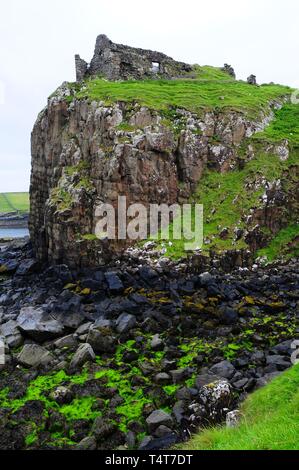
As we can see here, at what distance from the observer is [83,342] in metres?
23.7

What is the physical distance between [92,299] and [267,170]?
69.9ft

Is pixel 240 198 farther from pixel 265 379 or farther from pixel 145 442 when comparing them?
pixel 145 442

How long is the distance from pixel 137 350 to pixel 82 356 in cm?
302

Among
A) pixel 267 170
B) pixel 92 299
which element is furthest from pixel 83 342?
pixel 267 170

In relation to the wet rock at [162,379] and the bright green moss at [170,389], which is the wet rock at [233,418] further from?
the wet rock at [162,379]

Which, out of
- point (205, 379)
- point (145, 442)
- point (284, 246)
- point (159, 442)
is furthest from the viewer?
point (284, 246)

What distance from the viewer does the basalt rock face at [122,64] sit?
53688 mm

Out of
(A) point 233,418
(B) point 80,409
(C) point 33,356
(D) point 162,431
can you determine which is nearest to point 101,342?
(C) point 33,356

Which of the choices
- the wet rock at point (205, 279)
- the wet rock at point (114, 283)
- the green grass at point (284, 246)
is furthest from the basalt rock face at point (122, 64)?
the wet rock at point (205, 279)

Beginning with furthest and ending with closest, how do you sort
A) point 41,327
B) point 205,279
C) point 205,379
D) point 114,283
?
point 114,283
point 205,279
point 41,327
point 205,379

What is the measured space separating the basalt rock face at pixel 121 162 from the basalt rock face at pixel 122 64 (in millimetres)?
11316

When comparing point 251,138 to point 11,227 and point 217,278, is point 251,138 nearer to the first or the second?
point 217,278

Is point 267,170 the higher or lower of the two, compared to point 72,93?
lower

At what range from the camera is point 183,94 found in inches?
1855
